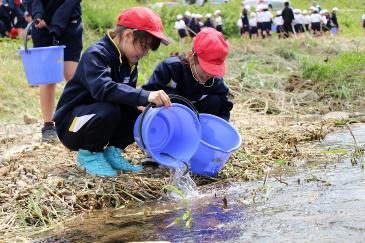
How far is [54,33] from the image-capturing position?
4.21 m

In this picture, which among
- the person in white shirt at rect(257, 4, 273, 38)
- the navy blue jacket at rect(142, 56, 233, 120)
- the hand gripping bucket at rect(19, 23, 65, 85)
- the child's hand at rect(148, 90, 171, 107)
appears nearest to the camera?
the child's hand at rect(148, 90, 171, 107)

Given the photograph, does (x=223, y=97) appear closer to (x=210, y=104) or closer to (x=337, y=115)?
(x=210, y=104)

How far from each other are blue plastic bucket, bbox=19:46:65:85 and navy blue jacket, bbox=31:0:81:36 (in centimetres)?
18

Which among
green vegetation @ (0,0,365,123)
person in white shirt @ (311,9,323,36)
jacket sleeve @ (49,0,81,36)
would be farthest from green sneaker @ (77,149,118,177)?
person in white shirt @ (311,9,323,36)

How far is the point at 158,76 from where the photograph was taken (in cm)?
358

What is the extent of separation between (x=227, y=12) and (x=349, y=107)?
20398 millimetres

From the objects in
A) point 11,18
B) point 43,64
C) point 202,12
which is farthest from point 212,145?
point 202,12

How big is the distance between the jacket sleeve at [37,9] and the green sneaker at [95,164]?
132cm

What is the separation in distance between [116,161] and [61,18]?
127 cm

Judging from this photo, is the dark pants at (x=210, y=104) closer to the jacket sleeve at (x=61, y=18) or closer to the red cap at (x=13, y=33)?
the jacket sleeve at (x=61, y=18)

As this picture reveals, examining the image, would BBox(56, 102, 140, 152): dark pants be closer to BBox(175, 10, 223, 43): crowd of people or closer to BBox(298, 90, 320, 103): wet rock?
BBox(298, 90, 320, 103): wet rock

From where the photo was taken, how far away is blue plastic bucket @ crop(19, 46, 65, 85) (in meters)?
4.07

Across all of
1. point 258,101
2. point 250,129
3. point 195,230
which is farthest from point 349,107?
point 195,230

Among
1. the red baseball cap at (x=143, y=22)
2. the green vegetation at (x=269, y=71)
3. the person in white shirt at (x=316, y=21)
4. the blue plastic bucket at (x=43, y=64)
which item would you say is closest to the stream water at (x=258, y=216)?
the red baseball cap at (x=143, y=22)
